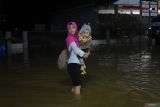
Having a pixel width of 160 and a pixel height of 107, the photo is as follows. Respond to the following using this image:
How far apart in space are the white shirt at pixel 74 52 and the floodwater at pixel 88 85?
0.82 metres

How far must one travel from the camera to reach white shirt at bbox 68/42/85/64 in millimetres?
11055

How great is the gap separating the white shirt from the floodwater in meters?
0.82

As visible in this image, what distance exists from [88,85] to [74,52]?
193 centimetres

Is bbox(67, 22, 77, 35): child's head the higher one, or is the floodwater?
bbox(67, 22, 77, 35): child's head

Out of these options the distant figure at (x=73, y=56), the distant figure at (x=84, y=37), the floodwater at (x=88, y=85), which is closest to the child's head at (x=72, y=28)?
the distant figure at (x=73, y=56)

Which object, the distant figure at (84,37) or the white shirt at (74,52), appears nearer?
the white shirt at (74,52)

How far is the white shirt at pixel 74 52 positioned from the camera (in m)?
11.1

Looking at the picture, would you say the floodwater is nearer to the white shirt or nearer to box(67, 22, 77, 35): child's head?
the white shirt

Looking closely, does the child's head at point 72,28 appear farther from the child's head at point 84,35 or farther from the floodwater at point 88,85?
the floodwater at point 88,85

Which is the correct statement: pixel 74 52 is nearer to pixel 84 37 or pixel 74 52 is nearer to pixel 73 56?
pixel 73 56

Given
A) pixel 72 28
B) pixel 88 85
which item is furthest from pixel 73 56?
pixel 88 85

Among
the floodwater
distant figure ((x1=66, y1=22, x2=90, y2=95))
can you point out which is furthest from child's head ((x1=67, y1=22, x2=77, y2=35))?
the floodwater

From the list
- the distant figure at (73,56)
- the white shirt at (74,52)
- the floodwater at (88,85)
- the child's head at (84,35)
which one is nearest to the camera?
the floodwater at (88,85)

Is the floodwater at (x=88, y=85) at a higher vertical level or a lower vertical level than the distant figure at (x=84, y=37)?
lower
